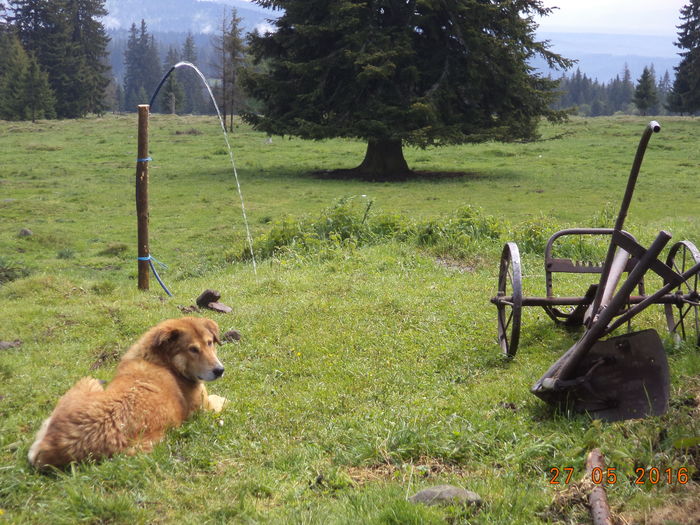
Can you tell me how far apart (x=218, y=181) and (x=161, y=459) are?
74.3 feet

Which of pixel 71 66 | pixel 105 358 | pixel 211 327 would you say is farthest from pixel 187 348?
pixel 71 66

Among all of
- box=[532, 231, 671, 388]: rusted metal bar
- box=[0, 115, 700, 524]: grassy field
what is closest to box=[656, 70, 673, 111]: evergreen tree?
box=[0, 115, 700, 524]: grassy field

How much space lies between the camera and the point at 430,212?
19656 millimetres

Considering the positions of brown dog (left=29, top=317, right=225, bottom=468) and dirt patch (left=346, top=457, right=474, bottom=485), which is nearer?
dirt patch (left=346, top=457, right=474, bottom=485)

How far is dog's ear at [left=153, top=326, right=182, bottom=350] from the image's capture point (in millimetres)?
5555

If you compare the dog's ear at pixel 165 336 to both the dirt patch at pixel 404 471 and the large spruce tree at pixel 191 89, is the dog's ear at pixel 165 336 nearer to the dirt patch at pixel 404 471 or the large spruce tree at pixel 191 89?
the dirt patch at pixel 404 471

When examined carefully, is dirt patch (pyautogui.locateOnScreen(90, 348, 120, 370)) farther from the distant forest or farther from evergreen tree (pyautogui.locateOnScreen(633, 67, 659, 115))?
evergreen tree (pyautogui.locateOnScreen(633, 67, 659, 115))

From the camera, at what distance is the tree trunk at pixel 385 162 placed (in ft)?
92.1

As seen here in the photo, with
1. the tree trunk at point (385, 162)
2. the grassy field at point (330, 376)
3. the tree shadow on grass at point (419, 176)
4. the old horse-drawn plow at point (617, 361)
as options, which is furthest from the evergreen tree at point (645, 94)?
the old horse-drawn plow at point (617, 361)

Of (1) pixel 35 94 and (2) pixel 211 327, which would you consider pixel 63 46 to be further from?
(2) pixel 211 327

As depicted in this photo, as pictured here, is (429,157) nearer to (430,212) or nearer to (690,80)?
(430,212)

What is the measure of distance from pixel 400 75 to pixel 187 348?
22880 mm

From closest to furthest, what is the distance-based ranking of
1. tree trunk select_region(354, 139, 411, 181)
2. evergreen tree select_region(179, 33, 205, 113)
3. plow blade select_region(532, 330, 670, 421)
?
plow blade select_region(532, 330, 670, 421), tree trunk select_region(354, 139, 411, 181), evergreen tree select_region(179, 33, 205, 113)
